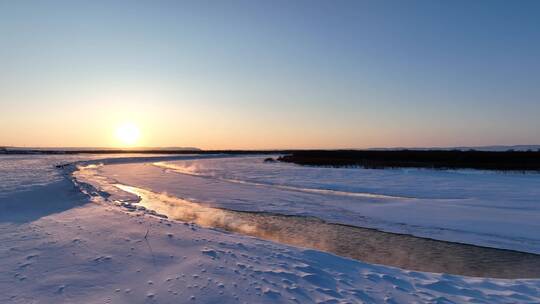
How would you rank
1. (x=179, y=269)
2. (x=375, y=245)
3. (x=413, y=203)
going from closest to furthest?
(x=179, y=269), (x=375, y=245), (x=413, y=203)

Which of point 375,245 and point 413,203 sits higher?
point 413,203

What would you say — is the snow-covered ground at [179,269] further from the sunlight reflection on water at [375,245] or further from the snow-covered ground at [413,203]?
the sunlight reflection on water at [375,245]

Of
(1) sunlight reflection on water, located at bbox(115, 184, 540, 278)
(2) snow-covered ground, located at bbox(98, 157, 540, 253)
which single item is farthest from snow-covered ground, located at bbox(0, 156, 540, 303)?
(1) sunlight reflection on water, located at bbox(115, 184, 540, 278)

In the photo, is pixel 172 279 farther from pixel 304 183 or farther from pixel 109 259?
pixel 304 183

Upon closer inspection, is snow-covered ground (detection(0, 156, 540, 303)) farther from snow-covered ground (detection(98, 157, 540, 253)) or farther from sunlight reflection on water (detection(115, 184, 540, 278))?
sunlight reflection on water (detection(115, 184, 540, 278))

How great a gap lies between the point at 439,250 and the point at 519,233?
3.22 metres

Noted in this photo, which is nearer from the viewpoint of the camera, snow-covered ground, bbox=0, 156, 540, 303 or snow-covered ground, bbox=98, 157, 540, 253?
snow-covered ground, bbox=0, 156, 540, 303

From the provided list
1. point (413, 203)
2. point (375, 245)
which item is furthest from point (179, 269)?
point (413, 203)

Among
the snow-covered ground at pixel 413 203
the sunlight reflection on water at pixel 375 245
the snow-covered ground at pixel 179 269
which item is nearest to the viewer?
the snow-covered ground at pixel 179 269

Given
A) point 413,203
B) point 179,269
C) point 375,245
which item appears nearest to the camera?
point 179,269

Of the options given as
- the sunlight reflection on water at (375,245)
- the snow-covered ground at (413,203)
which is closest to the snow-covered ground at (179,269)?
the snow-covered ground at (413,203)

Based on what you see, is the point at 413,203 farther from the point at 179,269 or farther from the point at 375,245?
the point at 179,269

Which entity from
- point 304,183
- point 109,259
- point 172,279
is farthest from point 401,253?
point 304,183

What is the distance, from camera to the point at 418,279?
685 cm
